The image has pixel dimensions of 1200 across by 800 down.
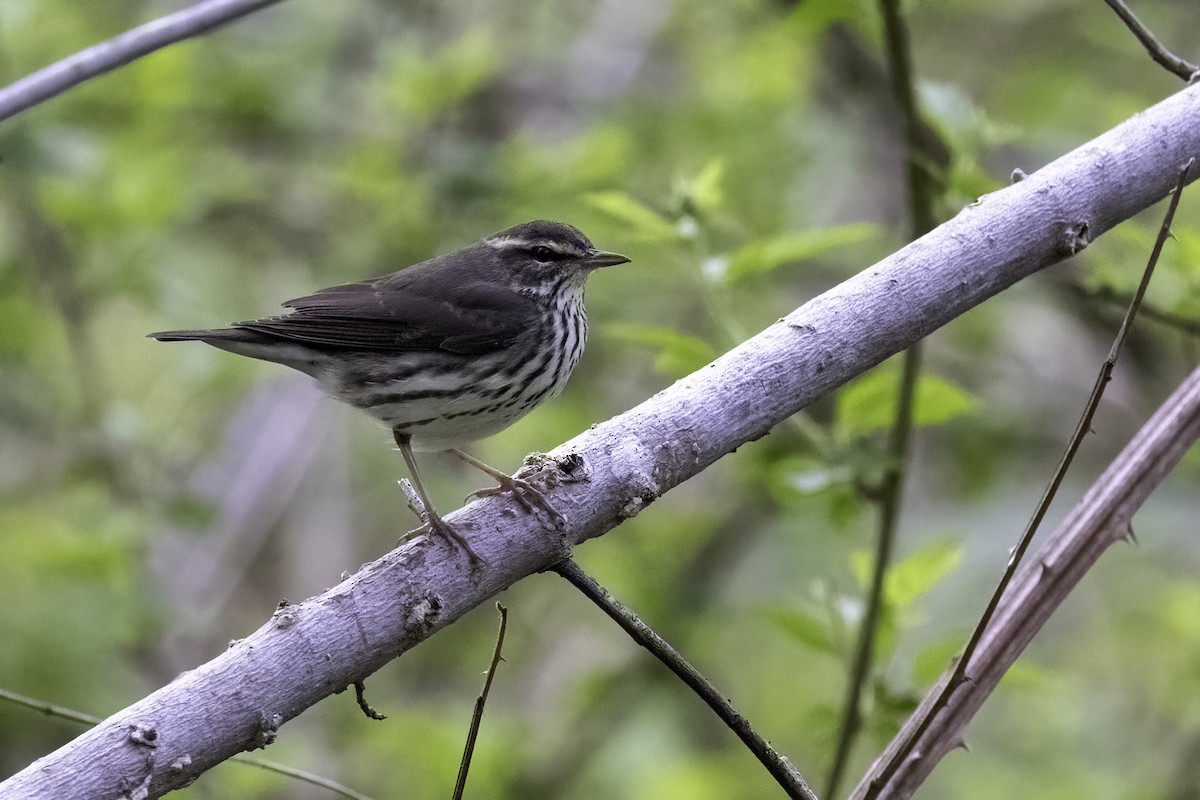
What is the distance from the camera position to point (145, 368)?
27.4 feet

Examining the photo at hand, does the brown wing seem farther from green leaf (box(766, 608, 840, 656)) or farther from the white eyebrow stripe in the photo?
green leaf (box(766, 608, 840, 656))

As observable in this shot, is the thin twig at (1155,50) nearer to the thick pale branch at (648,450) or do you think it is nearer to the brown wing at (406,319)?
the thick pale branch at (648,450)

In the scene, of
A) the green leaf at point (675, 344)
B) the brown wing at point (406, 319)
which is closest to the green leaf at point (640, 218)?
the green leaf at point (675, 344)

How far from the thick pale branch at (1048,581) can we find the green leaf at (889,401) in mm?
961

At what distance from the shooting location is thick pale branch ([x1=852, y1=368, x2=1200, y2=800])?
238cm

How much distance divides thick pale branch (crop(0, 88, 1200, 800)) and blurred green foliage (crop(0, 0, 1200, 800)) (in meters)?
1.01

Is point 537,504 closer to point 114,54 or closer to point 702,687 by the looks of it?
point 702,687

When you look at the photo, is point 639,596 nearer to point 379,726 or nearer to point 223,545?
point 379,726

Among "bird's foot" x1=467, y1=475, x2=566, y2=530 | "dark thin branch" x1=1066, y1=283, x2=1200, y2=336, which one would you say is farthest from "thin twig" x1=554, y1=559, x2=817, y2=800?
"dark thin branch" x1=1066, y1=283, x2=1200, y2=336

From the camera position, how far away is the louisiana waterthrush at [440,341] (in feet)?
13.5

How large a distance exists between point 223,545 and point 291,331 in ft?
9.93

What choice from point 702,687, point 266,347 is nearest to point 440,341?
point 266,347

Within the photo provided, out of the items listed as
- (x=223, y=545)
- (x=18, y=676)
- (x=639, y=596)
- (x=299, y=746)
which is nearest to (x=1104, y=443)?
(x=639, y=596)

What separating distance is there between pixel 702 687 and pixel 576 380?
14.3 feet
